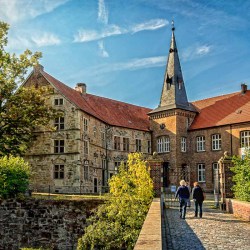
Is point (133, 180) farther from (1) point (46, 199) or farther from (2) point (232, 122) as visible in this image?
(2) point (232, 122)

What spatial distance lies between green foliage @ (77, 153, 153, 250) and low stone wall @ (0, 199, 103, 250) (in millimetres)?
1784

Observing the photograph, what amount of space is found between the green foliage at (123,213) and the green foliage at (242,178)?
3896 millimetres

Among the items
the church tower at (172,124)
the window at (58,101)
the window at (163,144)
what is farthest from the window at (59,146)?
the window at (163,144)

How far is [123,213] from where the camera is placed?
15.4 metres

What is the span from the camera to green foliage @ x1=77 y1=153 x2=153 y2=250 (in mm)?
14531

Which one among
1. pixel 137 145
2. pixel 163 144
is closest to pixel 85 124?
pixel 137 145

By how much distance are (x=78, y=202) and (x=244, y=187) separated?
849 centimetres

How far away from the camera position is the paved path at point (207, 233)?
9.63m

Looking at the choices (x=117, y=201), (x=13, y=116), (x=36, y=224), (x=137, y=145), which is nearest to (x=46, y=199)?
(x=36, y=224)

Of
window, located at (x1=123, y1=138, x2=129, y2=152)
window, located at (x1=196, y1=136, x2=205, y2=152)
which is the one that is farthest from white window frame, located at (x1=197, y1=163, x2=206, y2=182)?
window, located at (x1=123, y1=138, x2=129, y2=152)

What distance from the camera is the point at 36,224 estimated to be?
20.5 metres

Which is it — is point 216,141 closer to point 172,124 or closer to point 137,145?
point 172,124

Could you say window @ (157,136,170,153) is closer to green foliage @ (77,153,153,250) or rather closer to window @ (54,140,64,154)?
window @ (54,140,64,154)

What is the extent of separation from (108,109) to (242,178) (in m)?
25.5
